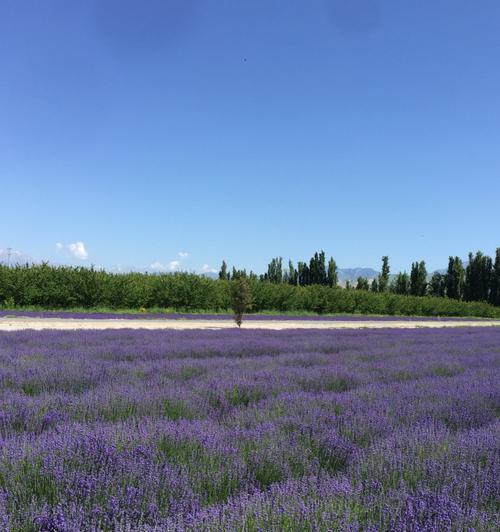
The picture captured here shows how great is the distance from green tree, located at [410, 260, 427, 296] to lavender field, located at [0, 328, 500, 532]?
215ft

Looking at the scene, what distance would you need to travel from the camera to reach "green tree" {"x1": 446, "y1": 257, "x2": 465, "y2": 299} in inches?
2633

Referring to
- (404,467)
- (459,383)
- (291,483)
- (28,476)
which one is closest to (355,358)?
(459,383)

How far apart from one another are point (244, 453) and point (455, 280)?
2829 inches

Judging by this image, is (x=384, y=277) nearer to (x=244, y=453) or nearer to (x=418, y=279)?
(x=418, y=279)

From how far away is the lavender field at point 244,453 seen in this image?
6.13 ft

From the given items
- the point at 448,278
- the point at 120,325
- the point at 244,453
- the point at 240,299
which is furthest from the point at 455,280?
the point at 244,453

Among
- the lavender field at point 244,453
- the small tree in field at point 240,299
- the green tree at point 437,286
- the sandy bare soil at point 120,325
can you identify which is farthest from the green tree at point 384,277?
the lavender field at point 244,453

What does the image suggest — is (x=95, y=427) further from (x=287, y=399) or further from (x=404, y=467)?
(x=404, y=467)

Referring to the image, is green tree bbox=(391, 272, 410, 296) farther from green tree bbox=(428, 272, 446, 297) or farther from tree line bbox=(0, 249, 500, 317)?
tree line bbox=(0, 249, 500, 317)

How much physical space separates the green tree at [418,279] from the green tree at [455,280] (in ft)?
13.6

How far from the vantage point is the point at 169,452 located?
2609 millimetres

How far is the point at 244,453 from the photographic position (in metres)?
2.64

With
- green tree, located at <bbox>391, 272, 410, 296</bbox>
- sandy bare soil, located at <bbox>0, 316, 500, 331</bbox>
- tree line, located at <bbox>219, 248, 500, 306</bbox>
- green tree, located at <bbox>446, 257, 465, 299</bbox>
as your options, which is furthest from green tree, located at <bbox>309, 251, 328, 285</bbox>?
sandy bare soil, located at <bbox>0, 316, 500, 331</bbox>

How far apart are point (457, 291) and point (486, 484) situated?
235 feet
